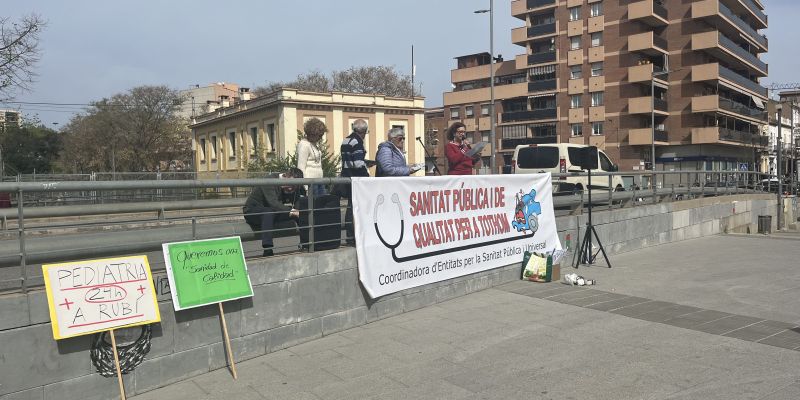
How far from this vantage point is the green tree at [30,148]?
57.0 m

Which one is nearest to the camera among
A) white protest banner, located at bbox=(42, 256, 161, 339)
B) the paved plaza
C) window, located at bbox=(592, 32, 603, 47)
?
white protest banner, located at bbox=(42, 256, 161, 339)

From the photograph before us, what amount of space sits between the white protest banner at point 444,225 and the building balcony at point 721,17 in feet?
177

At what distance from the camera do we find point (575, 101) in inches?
2432

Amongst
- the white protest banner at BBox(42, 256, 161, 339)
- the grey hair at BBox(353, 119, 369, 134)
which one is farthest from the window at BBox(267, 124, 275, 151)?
the white protest banner at BBox(42, 256, 161, 339)

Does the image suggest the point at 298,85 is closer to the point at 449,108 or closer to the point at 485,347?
the point at 449,108

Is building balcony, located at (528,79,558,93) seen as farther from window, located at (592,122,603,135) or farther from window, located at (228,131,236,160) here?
window, located at (228,131,236,160)

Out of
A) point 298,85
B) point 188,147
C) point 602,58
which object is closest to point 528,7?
point 602,58

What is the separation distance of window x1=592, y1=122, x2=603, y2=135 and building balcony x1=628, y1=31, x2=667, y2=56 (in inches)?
310

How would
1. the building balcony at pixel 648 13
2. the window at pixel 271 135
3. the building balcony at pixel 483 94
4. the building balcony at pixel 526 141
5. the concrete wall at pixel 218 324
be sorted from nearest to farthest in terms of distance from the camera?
the concrete wall at pixel 218 324, the window at pixel 271 135, the building balcony at pixel 648 13, the building balcony at pixel 526 141, the building balcony at pixel 483 94

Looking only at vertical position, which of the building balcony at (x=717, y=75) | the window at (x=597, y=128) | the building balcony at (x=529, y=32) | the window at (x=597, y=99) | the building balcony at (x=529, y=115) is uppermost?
the building balcony at (x=529, y=32)

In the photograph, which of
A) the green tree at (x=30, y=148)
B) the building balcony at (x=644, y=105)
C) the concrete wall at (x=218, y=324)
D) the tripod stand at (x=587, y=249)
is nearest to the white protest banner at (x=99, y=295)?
the concrete wall at (x=218, y=324)

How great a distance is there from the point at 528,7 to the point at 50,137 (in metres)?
65.4

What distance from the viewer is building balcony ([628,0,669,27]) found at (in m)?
54.1

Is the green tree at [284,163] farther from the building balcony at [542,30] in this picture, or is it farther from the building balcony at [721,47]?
the building balcony at [721,47]
